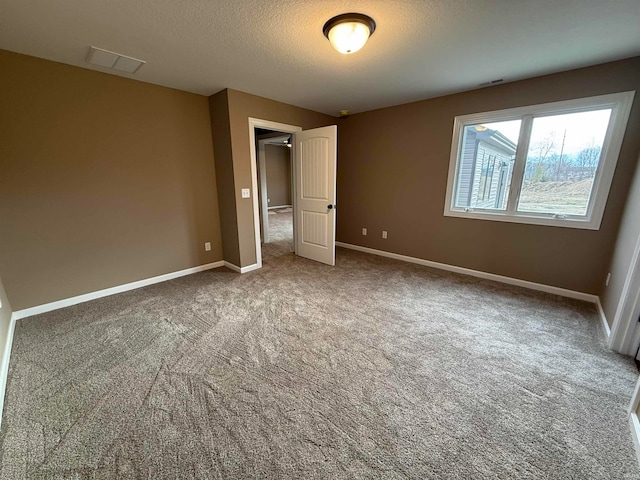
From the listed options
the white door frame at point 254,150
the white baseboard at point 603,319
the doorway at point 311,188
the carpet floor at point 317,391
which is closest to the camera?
the carpet floor at point 317,391

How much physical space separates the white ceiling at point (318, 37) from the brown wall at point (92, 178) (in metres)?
0.28

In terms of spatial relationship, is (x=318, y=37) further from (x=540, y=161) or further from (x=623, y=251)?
(x=623, y=251)

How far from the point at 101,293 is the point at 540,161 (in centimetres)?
524

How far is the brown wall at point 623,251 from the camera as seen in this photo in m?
2.08

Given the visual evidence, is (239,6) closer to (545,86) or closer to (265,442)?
(265,442)

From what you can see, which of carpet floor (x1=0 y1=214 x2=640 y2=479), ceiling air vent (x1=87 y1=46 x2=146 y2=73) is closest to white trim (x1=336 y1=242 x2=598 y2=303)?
carpet floor (x1=0 y1=214 x2=640 y2=479)

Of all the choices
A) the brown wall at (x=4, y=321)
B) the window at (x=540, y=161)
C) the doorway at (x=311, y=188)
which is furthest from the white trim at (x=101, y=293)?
the window at (x=540, y=161)

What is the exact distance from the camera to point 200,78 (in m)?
2.79

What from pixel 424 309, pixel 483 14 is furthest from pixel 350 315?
pixel 483 14

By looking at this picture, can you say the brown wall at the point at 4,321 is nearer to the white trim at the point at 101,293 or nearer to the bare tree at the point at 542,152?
the white trim at the point at 101,293

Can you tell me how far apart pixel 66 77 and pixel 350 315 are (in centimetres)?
358

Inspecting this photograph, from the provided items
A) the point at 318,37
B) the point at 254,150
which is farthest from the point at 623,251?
the point at 254,150

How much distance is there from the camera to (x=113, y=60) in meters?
2.34

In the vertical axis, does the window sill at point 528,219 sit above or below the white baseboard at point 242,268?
above
